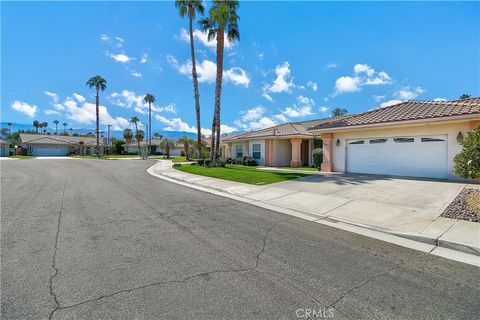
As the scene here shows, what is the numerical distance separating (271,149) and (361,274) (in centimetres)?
2113

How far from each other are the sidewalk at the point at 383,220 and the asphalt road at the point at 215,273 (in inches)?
24.0

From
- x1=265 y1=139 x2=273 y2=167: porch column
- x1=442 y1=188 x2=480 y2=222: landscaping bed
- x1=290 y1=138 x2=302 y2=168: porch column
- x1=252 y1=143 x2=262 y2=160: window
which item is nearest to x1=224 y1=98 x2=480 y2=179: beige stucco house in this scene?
x1=442 y1=188 x2=480 y2=222: landscaping bed

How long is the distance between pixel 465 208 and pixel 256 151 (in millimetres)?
20241

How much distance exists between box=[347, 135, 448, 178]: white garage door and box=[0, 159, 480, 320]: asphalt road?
10481mm

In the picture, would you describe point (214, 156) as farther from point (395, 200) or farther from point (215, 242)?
point (215, 242)

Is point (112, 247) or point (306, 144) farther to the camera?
point (306, 144)

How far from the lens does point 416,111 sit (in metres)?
13.9

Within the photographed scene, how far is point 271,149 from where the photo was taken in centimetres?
2469

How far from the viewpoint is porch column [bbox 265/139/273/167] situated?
24719 mm

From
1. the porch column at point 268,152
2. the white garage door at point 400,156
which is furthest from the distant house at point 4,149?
the white garage door at point 400,156

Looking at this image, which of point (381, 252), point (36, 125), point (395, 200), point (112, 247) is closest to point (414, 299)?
point (381, 252)

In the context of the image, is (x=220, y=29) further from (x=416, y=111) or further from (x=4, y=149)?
(x=4, y=149)

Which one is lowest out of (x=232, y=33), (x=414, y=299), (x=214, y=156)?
(x=414, y=299)

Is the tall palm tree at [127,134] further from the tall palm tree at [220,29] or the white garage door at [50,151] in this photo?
the tall palm tree at [220,29]
